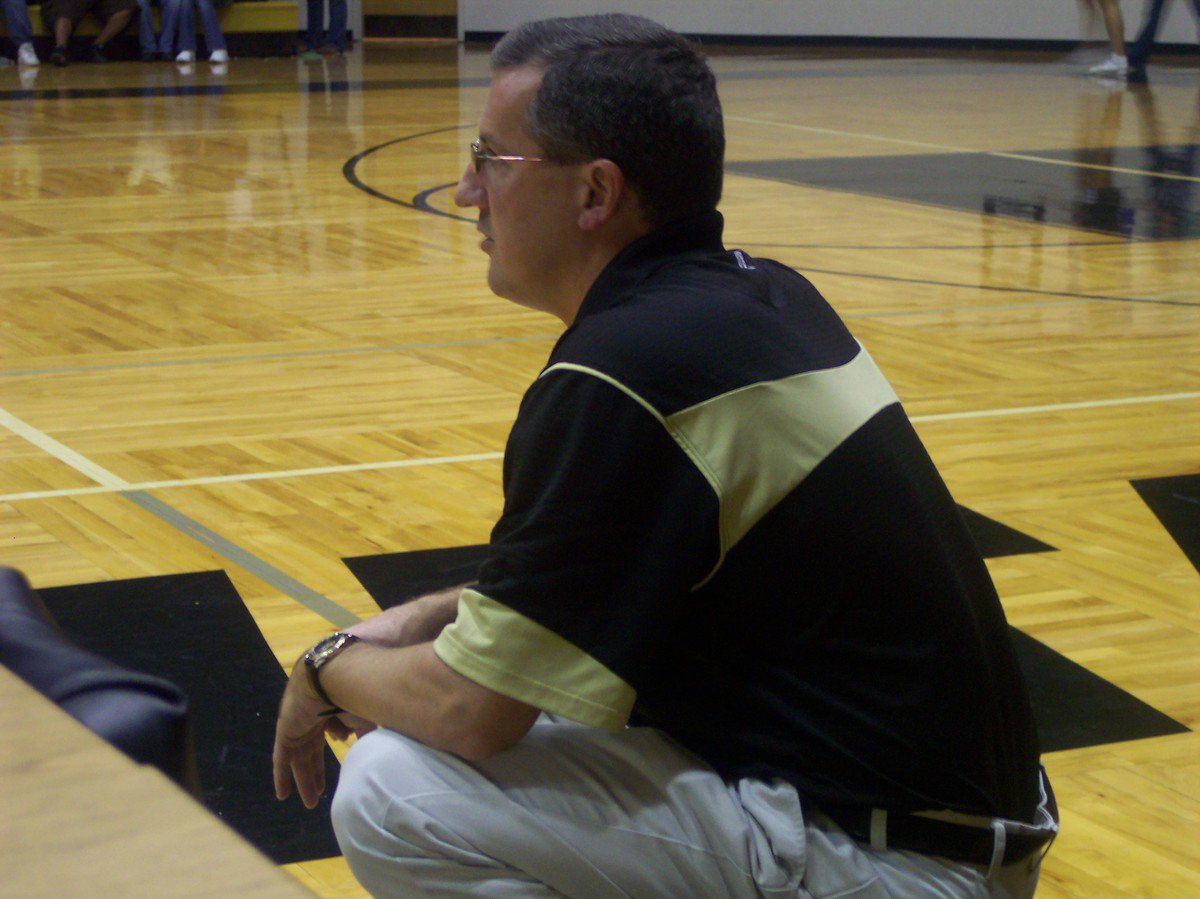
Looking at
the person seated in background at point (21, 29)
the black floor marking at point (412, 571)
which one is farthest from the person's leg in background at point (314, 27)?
the black floor marking at point (412, 571)

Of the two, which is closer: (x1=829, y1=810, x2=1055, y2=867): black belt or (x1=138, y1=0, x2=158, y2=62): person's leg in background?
(x1=829, y1=810, x2=1055, y2=867): black belt

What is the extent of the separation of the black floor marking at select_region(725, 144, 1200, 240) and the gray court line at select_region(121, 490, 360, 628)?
13.2ft

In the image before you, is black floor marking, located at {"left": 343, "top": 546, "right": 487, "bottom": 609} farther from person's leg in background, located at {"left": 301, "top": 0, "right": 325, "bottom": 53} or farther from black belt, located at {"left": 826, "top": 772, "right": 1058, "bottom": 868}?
person's leg in background, located at {"left": 301, "top": 0, "right": 325, "bottom": 53}

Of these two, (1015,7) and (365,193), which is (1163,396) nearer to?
(365,193)

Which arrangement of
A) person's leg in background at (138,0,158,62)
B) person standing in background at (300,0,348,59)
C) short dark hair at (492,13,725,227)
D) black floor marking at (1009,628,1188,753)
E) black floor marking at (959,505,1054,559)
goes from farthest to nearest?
1. person standing in background at (300,0,348,59)
2. person's leg in background at (138,0,158,62)
3. black floor marking at (959,505,1054,559)
4. black floor marking at (1009,628,1188,753)
5. short dark hair at (492,13,725,227)

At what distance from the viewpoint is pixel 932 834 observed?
1.31 metres

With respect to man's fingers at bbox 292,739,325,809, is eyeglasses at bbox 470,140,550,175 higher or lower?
higher

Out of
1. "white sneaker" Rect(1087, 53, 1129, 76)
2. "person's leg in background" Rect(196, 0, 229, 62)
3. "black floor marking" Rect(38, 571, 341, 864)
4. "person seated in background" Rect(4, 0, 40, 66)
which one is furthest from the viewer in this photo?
"person's leg in background" Rect(196, 0, 229, 62)

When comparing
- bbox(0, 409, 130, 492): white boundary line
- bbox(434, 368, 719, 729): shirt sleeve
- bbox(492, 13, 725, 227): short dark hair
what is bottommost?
bbox(0, 409, 130, 492): white boundary line

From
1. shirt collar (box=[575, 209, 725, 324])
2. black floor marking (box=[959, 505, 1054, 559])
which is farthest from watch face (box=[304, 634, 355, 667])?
black floor marking (box=[959, 505, 1054, 559])

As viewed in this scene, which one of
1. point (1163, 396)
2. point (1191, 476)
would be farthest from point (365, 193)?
point (1191, 476)

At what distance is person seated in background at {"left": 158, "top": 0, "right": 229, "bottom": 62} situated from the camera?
1378 cm

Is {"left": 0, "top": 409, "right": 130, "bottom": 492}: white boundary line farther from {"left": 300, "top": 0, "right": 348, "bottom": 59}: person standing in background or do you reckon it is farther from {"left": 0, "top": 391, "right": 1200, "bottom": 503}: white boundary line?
{"left": 300, "top": 0, "right": 348, "bottom": 59}: person standing in background

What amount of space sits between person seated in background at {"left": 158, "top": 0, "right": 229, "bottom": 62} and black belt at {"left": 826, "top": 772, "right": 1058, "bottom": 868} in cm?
1327
